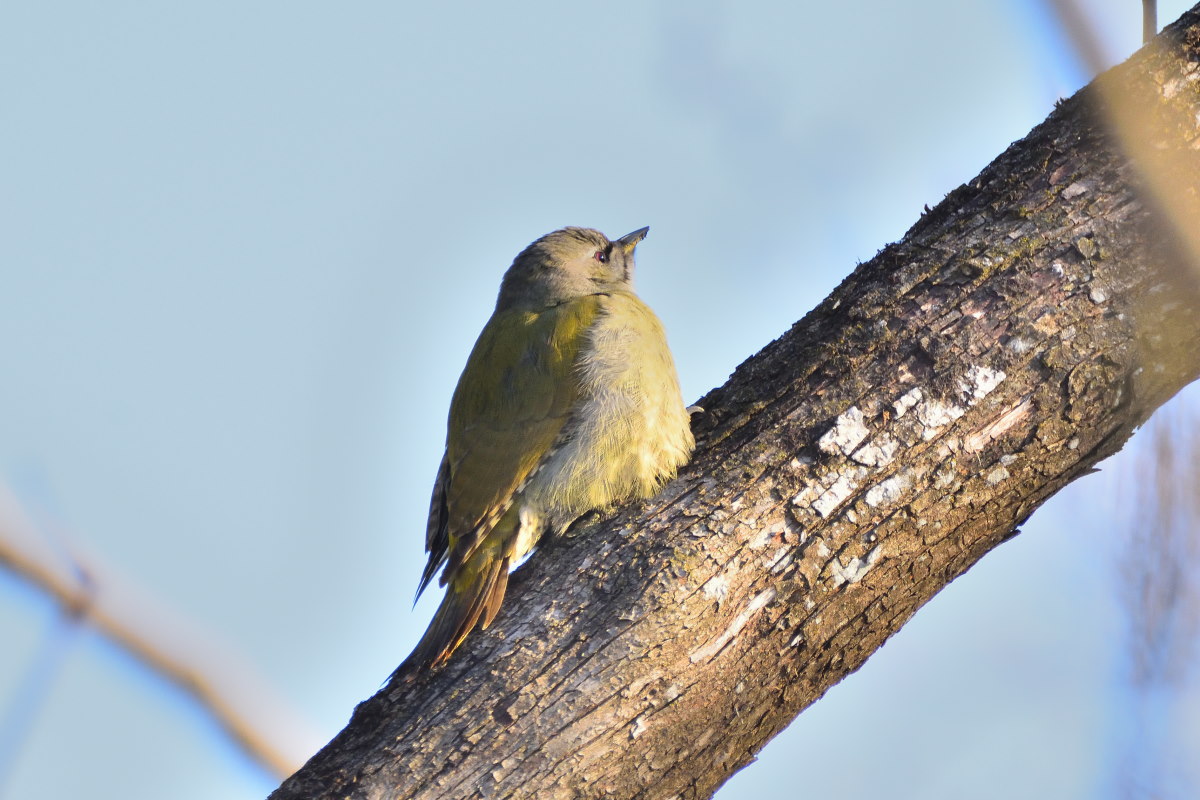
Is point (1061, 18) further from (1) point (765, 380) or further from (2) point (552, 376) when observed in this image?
(2) point (552, 376)

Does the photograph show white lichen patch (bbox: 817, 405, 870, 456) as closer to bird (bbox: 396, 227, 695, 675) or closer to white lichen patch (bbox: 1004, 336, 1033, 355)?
white lichen patch (bbox: 1004, 336, 1033, 355)

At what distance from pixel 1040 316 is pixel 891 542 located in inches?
33.0

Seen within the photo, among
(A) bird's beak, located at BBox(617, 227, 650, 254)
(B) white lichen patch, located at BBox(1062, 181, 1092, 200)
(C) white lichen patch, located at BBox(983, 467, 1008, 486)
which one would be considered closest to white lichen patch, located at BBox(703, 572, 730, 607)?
(C) white lichen patch, located at BBox(983, 467, 1008, 486)

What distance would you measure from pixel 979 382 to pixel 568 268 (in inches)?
118

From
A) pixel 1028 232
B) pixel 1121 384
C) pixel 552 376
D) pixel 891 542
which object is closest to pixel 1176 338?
pixel 1121 384

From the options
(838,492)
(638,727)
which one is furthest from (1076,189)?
(638,727)

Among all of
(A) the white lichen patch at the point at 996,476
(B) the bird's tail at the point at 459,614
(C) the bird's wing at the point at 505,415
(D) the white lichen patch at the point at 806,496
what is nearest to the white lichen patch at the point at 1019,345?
(A) the white lichen patch at the point at 996,476

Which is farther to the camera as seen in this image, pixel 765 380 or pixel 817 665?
pixel 765 380

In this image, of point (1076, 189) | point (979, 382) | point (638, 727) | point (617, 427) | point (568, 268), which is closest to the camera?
point (638, 727)

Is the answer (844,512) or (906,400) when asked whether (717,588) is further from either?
(906,400)

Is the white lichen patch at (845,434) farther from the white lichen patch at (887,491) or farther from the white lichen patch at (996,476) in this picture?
the white lichen patch at (996,476)

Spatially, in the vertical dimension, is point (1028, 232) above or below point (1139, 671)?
above

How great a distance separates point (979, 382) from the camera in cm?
339

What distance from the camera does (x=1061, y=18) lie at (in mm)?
2016
